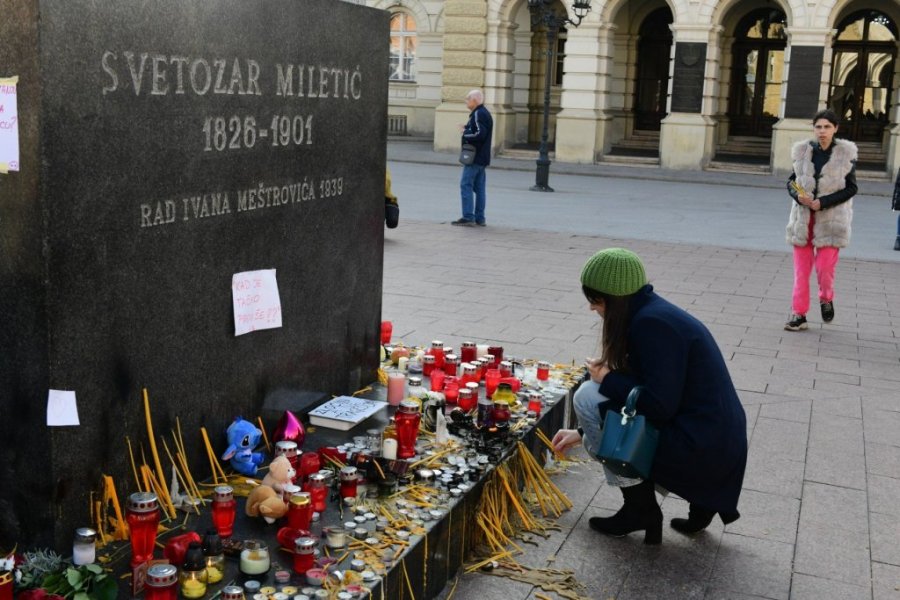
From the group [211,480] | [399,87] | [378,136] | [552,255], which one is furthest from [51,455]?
[399,87]

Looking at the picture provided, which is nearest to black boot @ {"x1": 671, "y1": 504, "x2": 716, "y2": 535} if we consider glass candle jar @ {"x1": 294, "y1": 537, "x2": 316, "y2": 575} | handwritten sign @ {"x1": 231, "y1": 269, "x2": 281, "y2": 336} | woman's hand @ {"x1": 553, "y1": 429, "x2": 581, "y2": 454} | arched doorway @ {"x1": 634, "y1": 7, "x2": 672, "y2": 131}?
woman's hand @ {"x1": 553, "y1": 429, "x2": 581, "y2": 454}

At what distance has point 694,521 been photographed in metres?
4.29

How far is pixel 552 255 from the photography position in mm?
11344

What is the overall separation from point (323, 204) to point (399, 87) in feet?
93.5

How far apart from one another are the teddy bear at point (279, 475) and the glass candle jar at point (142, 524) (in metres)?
0.58

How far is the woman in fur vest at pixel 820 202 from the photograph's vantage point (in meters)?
7.81

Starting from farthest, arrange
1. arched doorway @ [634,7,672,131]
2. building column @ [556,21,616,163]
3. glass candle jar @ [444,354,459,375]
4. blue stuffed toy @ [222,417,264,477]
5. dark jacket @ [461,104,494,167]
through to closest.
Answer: arched doorway @ [634,7,672,131] → building column @ [556,21,616,163] → dark jacket @ [461,104,494,167] → glass candle jar @ [444,354,459,375] → blue stuffed toy @ [222,417,264,477]

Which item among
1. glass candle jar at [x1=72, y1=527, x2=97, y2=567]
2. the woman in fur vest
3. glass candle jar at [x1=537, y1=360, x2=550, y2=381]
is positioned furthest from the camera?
the woman in fur vest

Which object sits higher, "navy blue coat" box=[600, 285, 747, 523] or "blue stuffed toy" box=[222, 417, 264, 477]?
"navy blue coat" box=[600, 285, 747, 523]

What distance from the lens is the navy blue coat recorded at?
12.7 ft

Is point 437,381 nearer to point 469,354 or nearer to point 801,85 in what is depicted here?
point 469,354

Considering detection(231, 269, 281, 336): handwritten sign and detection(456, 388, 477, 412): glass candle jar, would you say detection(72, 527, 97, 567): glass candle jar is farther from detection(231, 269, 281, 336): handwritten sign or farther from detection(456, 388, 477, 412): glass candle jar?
detection(456, 388, 477, 412): glass candle jar

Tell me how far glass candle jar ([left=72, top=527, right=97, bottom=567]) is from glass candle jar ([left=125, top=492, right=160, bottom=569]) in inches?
4.7

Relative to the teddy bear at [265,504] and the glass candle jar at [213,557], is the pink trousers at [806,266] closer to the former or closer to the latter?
the teddy bear at [265,504]
